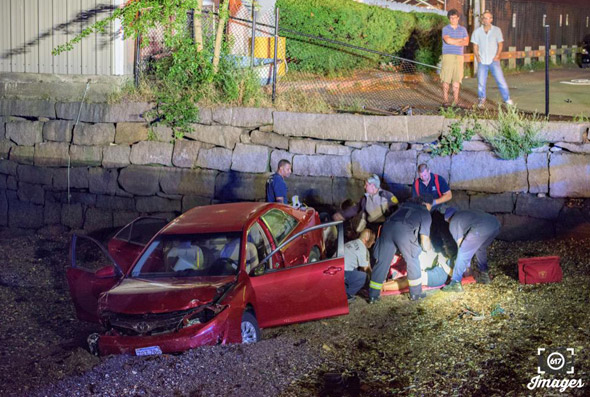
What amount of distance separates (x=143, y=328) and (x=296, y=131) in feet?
18.8

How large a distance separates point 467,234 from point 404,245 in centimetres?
84

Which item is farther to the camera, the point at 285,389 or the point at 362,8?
the point at 362,8

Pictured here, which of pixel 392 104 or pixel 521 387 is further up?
pixel 392 104

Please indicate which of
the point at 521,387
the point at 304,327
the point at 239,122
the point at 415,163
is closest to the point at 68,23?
the point at 239,122

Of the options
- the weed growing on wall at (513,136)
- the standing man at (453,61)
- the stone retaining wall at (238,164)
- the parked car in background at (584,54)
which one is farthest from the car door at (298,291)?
the parked car in background at (584,54)

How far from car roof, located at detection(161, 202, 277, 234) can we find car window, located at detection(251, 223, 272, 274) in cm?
14

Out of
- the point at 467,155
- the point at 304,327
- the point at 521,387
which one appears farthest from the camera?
the point at 467,155

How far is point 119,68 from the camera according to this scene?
1434 cm

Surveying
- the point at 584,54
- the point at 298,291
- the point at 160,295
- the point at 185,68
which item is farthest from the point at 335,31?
the point at 584,54

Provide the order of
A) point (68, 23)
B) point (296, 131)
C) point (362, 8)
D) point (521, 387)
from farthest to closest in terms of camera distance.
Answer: point (362, 8), point (68, 23), point (296, 131), point (521, 387)

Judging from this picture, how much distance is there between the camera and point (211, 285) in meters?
7.89

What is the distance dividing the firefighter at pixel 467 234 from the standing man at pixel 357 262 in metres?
1.00

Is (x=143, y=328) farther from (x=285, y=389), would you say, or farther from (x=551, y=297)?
(x=551, y=297)

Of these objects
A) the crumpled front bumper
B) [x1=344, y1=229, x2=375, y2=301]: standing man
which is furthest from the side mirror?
[x1=344, y1=229, x2=375, y2=301]: standing man
